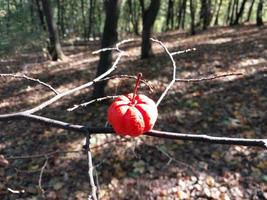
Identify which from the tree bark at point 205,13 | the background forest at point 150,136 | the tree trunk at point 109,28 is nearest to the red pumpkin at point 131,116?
the background forest at point 150,136

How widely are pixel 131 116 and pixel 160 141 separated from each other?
263 inches

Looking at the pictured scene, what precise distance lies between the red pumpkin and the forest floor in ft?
8.96

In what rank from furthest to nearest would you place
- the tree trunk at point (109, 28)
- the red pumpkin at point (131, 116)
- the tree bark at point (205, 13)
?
the tree bark at point (205, 13) < the tree trunk at point (109, 28) < the red pumpkin at point (131, 116)

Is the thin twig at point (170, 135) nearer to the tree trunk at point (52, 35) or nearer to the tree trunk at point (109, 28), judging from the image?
the tree trunk at point (109, 28)

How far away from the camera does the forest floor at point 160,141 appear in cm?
703

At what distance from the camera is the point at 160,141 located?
26.9 ft

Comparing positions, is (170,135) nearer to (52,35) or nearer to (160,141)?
(160,141)

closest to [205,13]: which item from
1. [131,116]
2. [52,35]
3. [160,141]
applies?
[52,35]

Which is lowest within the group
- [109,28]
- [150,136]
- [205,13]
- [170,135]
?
[150,136]

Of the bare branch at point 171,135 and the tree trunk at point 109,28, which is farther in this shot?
the tree trunk at point 109,28

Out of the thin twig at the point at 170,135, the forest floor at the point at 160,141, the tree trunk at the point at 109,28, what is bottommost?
the forest floor at the point at 160,141

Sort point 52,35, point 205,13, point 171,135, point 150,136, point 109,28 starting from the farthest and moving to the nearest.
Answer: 1. point 205,13
2. point 52,35
3. point 109,28
4. point 150,136
5. point 171,135

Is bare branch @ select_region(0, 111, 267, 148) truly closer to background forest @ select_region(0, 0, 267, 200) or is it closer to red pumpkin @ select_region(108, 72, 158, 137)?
red pumpkin @ select_region(108, 72, 158, 137)

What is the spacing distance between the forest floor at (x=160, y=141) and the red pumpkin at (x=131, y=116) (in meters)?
2.73
